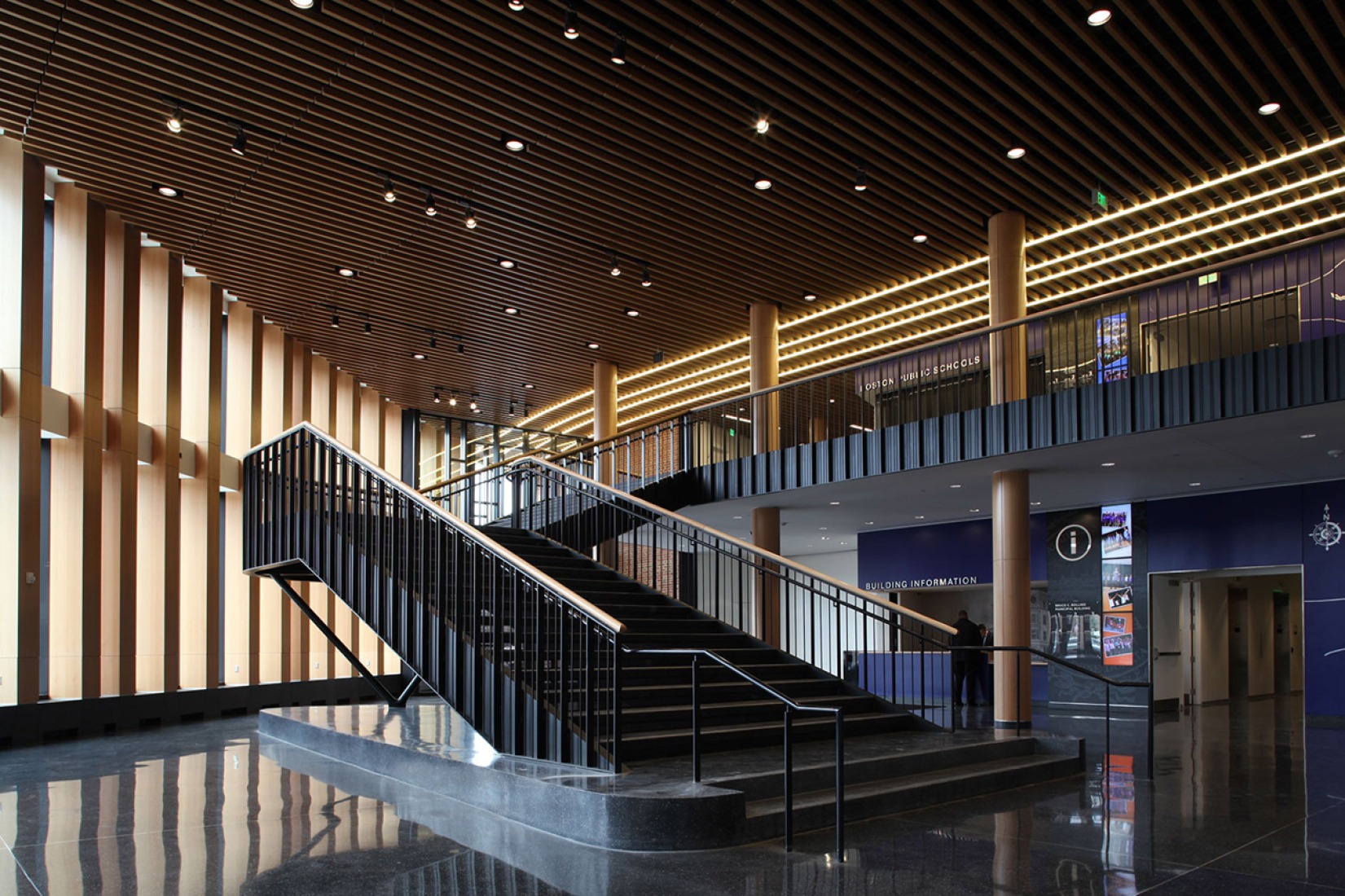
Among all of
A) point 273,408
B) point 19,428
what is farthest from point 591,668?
point 273,408

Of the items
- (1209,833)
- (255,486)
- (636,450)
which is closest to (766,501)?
(636,450)

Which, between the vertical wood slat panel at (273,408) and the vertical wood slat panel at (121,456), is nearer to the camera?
the vertical wood slat panel at (121,456)

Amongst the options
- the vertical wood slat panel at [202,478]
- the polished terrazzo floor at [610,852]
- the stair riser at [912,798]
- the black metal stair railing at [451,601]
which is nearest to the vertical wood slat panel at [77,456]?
the vertical wood slat panel at [202,478]

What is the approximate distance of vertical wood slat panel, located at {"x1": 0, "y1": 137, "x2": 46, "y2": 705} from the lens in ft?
37.0

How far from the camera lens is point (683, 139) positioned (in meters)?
10.9

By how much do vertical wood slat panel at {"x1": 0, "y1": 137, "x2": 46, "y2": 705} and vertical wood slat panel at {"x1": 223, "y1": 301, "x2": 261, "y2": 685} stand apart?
515cm

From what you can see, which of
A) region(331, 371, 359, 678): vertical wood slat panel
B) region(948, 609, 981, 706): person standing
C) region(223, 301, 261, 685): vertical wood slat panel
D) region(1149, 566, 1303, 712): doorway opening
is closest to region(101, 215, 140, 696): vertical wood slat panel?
region(223, 301, 261, 685): vertical wood slat panel

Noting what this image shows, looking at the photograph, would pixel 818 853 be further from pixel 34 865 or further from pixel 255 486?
pixel 255 486

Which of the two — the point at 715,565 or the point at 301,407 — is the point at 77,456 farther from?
the point at 715,565

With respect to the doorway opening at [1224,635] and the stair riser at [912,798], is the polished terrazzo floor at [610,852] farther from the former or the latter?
A: the doorway opening at [1224,635]

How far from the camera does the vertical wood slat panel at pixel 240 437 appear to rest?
17.0m

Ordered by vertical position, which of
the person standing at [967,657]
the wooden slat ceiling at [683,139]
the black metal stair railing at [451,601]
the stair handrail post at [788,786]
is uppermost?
the wooden slat ceiling at [683,139]

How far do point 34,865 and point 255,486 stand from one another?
21.2 ft

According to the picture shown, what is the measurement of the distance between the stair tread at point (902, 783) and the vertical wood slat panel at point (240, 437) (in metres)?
12.5
